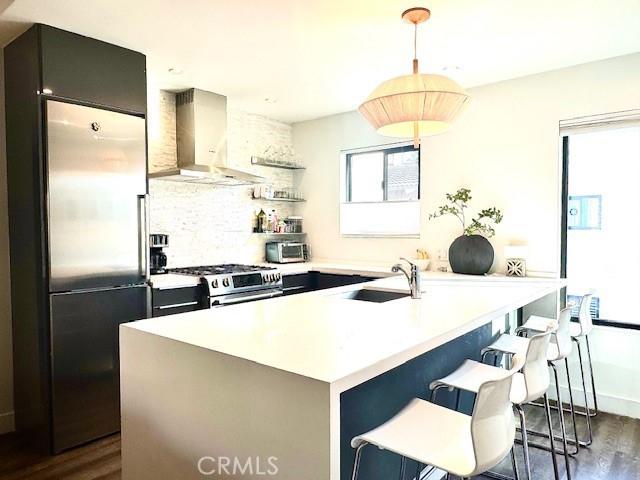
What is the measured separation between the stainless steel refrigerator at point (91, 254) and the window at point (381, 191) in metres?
2.45

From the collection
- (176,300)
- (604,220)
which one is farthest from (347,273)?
(604,220)

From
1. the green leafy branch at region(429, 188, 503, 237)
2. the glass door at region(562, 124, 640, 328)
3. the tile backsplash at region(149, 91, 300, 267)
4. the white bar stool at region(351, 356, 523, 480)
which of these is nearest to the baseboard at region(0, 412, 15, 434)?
the tile backsplash at region(149, 91, 300, 267)

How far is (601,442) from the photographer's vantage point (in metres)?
2.85

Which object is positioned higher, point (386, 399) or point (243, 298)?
point (243, 298)

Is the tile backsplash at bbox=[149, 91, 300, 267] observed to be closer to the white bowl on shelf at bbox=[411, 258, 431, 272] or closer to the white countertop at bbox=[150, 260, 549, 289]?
the white countertop at bbox=[150, 260, 549, 289]

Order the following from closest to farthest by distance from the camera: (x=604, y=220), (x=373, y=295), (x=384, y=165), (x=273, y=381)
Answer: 1. (x=273, y=381)
2. (x=373, y=295)
3. (x=604, y=220)
4. (x=384, y=165)

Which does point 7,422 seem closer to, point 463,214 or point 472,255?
point 472,255

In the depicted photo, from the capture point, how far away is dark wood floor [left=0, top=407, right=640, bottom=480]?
2.46 meters

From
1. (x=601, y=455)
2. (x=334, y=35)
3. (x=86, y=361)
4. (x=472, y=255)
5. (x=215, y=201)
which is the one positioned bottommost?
(x=601, y=455)

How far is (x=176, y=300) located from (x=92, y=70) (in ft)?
5.55

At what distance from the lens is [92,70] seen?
2.87 m

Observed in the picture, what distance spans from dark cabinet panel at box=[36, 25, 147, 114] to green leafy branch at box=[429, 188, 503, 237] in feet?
8.77

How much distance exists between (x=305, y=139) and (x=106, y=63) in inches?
103

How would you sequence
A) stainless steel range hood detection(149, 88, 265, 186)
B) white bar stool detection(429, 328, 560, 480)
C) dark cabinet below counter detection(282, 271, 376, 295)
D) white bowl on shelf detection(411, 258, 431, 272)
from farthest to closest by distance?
1. dark cabinet below counter detection(282, 271, 376, 295)
2. white bowl on shelf detection(411, 258, 431, 272)
3. stainless steel range hood detection(149, 88, 265, 186)
4. white bar stool detection(429, 328, 560, 480)
